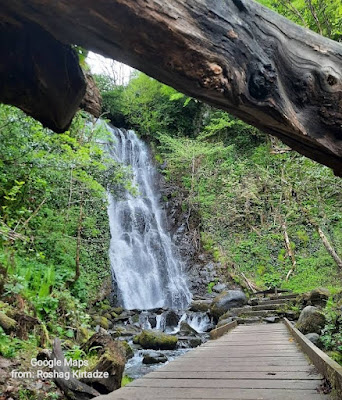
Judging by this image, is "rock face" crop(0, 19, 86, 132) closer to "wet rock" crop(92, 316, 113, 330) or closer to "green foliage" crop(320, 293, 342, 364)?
"green foliage" crop(320, 293, 342, 364)

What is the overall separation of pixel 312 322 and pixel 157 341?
12.2 ft

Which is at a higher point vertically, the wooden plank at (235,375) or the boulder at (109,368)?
the wooden plank at (235,375)

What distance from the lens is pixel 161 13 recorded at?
55.9 inches

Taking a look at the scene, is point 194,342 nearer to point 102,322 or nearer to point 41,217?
point 102,322

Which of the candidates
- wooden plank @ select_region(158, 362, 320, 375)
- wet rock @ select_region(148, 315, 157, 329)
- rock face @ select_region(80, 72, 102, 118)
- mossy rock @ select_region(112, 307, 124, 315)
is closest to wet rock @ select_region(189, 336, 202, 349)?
wet rock @ select_region(148, 315, 157, 329)

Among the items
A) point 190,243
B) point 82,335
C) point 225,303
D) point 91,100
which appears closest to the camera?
point 91,100

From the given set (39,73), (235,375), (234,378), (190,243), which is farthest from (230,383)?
(190,243)

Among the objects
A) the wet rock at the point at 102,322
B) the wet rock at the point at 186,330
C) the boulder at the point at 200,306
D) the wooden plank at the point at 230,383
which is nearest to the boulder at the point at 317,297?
the wet rock at the point at 186,330

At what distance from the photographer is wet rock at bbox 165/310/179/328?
1138 cm

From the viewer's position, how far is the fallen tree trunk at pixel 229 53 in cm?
139

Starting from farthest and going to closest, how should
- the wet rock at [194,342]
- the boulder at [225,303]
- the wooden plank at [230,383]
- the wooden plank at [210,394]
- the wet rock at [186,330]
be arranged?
1. the boulder at [225,303]
2. the wet rock at [186,330]
3. the wet rock at [194,342]
4. the wooden plank at [230,383]
5. the wooden plank at [210,394]

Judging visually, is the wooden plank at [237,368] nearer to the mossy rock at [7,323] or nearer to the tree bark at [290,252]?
the mossy rock at [7,323]

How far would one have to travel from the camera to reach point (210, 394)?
3012mm

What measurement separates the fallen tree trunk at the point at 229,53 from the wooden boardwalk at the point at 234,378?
206 centimetres
